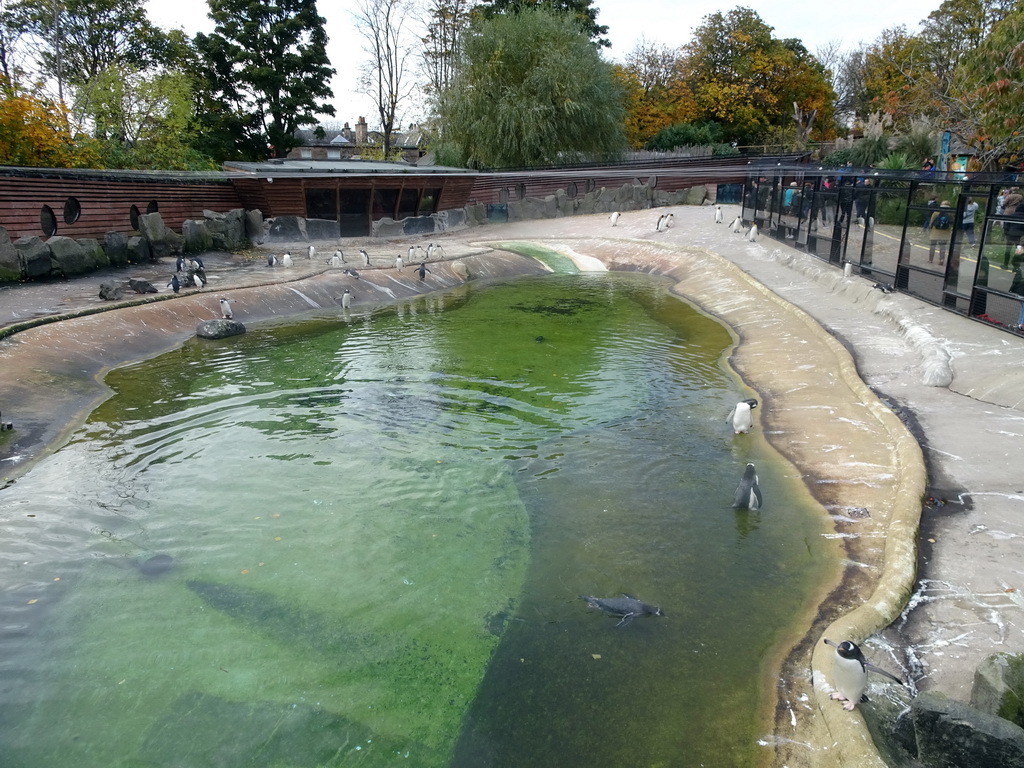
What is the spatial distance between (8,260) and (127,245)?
3.56m

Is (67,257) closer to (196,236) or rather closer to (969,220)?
(196,236)

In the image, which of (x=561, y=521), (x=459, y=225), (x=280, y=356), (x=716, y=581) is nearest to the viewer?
(x=716, y=581)

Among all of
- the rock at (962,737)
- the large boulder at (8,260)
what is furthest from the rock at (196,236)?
the rock at (962,737)

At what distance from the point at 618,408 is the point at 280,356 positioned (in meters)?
7.13

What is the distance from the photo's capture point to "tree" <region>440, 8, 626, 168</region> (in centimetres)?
3111

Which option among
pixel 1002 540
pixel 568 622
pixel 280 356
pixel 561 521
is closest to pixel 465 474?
pixel 561 521

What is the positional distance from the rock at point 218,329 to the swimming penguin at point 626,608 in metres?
11.9

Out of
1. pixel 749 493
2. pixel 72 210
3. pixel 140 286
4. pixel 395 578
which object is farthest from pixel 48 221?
pixel 749 493

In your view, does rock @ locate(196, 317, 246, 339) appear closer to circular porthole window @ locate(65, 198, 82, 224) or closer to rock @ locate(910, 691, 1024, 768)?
circular porthole window @ locate(65, 198, 82, 224)

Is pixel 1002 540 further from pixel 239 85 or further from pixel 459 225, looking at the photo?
pixel 239 85

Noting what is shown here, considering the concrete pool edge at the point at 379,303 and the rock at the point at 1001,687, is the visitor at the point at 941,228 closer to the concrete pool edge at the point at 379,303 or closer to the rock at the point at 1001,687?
Result: the concrete pool edge at the point at 379,303

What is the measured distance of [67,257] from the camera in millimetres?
17359

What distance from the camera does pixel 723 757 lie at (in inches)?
186

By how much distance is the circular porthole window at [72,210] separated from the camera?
18.0 m
